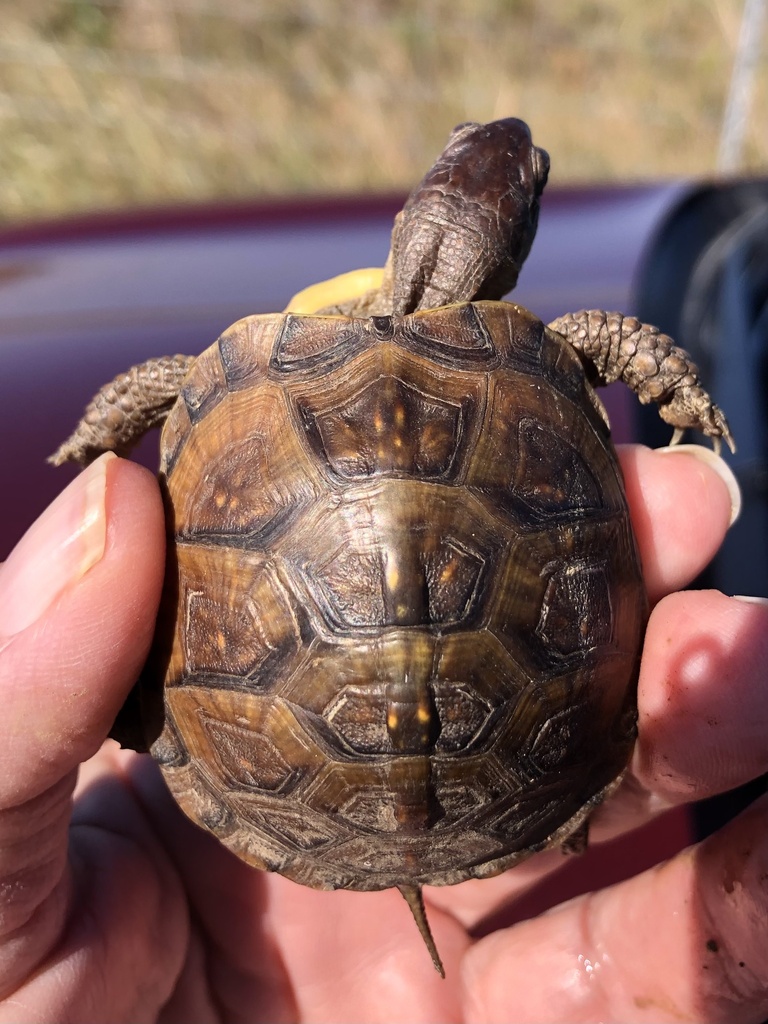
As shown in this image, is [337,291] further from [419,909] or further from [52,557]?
[419,909]

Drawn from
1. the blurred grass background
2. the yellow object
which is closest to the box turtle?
the yellow object

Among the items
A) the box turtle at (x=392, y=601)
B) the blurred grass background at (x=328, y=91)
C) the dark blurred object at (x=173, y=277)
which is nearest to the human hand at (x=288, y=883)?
the box turtle at (x=392, y=601)

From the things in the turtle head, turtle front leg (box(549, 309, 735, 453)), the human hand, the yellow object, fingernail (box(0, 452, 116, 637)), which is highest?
the turtle head

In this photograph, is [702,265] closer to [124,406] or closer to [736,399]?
[736,399]

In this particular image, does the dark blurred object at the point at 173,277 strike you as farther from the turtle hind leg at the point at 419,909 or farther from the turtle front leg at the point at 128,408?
the turtle hind leg at the point at 419,909

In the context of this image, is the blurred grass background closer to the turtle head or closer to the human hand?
the turtle head

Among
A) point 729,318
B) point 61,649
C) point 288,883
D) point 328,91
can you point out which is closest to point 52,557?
point 61,649
